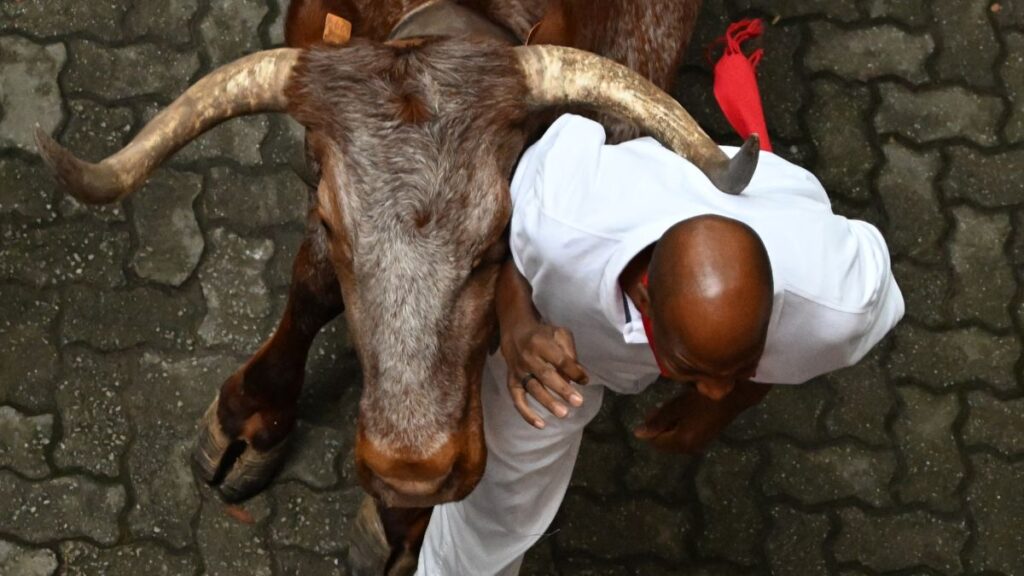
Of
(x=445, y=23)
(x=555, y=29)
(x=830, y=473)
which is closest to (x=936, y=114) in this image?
(x=830, y=473)

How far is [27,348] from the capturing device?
405 centimetres

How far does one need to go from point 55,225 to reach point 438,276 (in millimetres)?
2097

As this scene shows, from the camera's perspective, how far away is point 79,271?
4.09 m

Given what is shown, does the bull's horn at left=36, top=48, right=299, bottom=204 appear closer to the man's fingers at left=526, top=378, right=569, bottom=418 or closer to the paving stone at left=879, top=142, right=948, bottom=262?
the man's fingers at left=526, top=378, right=569, bottom=418

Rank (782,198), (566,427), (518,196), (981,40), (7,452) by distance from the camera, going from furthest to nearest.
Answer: (981,40) → (7,452) → (566,427) → (518,196) → (782,198)

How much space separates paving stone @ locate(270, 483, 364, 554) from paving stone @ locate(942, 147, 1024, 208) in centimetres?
236

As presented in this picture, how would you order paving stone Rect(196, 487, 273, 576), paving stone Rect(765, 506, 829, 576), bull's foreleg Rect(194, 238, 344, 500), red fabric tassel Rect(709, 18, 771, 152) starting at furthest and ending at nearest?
1. paving stone Rect(765, 506, 829, 576)
2. paving stone Rect(196, 487, 273, 576)
3. bull's foreleg Rect(194, 238, 344, 500)
4. red fabric tassel Rect(709, 18, 771, 152)

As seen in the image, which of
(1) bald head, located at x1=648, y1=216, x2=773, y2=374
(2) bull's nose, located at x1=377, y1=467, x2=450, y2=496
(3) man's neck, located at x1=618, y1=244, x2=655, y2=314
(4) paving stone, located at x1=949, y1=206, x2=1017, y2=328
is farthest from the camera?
(4) paving stone, located at x1=949, y1=206, x2=1017, y2=328

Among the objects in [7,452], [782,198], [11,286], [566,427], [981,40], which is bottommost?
[7,452]

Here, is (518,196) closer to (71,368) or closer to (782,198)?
(782,198)

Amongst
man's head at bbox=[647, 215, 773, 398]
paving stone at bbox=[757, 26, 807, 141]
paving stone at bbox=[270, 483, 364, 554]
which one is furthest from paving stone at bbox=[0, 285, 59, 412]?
man's head at bbox=[647, 215, 773, 398]

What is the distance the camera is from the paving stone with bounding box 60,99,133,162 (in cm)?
414

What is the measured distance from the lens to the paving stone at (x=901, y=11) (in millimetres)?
4402

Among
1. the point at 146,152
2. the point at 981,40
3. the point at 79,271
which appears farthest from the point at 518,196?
the point at 981,40
